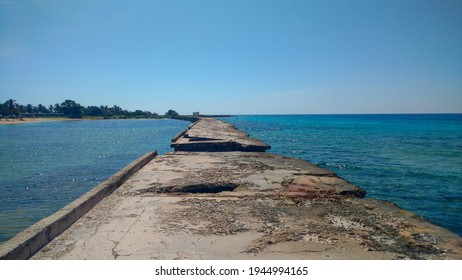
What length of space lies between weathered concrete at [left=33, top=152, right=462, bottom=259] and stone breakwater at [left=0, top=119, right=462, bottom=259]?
0.01 m

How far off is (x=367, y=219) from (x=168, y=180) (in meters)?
3.46

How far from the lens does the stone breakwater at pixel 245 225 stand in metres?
3.04

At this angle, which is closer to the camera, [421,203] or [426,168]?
[421,203]

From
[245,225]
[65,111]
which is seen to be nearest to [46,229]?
[245,225]

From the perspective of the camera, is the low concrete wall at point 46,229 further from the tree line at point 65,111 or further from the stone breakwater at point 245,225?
the tree line at point 65,111

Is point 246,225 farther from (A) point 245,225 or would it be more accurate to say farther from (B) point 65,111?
(B) point 65,111

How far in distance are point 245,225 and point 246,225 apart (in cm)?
1

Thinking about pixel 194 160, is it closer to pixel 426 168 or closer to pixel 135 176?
pixel 135 176

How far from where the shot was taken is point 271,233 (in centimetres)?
346

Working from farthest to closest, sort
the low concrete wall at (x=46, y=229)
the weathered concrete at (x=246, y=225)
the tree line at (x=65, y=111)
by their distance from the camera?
the tree line at (x=65, y=111) → the weathered concrete at (x=246, y=225) → the low concrete wall at (x=46, y=229)

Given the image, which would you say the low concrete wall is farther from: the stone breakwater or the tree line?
the tree line

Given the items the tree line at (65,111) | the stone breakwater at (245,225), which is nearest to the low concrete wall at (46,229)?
the stone breakwater at (245,225)

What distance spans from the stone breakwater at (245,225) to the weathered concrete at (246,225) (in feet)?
0.03
